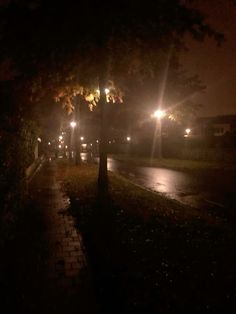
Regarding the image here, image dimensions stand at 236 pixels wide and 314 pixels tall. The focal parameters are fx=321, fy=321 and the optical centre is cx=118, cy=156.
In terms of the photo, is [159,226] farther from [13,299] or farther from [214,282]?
[13,299]

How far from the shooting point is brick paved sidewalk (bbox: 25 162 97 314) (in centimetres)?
445

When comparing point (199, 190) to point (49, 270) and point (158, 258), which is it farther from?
point (49, 270)

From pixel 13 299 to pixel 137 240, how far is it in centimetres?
288

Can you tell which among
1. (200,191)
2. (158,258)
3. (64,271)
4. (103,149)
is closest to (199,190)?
(200,191)

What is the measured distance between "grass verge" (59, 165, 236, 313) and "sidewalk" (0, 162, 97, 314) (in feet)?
0.85

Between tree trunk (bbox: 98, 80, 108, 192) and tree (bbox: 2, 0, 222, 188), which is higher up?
tree (bbox: 2, 0, 222, 188)

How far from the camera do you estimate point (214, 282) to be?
4934mm

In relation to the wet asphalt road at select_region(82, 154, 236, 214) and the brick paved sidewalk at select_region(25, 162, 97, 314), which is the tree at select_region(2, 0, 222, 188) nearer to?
the brick paved sidewalk at select_region(25, 162, 97, 314)

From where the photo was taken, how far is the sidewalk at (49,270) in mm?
4449

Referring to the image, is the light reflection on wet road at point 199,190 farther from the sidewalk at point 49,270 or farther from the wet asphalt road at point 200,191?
the sidewalk at point 49,270

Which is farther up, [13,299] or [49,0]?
[49,0]

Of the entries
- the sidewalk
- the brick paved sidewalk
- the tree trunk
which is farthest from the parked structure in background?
the sidewalk

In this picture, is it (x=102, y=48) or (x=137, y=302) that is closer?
(x=137, y=302)

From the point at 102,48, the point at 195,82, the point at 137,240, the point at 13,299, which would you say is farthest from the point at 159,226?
the point at 195,82
